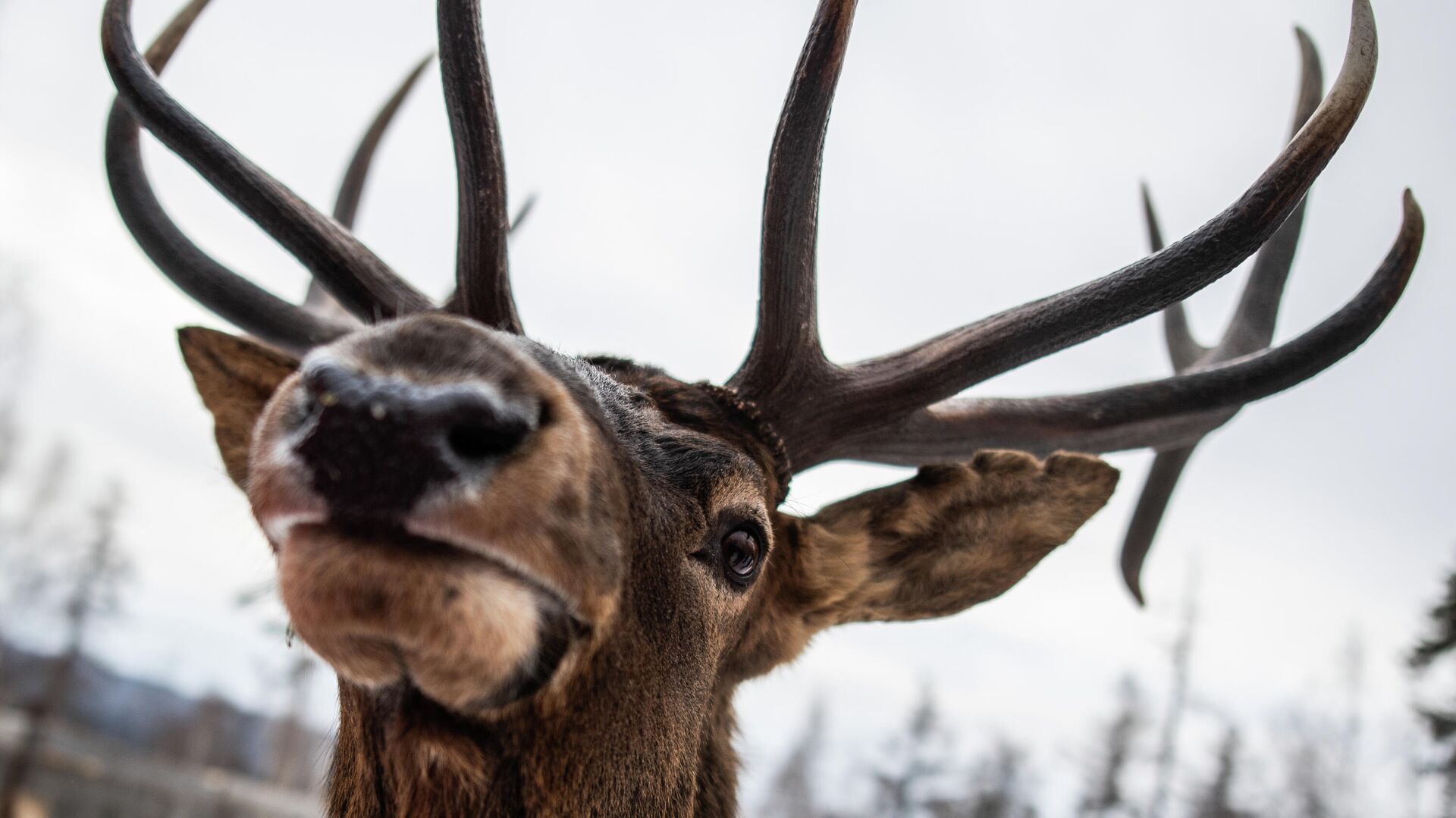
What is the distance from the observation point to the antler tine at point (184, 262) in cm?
402

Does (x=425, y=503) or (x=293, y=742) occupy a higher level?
(x=293, y=742)

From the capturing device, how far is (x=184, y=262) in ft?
13.2

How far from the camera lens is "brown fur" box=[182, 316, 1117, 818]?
159cm

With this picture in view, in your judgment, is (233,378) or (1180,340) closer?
(233,378)

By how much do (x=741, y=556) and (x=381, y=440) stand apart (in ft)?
4.54

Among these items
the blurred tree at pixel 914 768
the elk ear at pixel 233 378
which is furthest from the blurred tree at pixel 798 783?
the elk ear at pixel 233 378

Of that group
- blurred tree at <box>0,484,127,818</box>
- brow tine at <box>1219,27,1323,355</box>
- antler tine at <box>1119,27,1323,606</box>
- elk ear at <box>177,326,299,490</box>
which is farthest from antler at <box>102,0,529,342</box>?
blurred tree at <box>0,484,127,818</box>

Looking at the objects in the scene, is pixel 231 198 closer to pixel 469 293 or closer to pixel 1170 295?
pixel 469 293

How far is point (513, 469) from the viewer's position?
1608mm

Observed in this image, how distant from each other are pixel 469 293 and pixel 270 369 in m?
0.70

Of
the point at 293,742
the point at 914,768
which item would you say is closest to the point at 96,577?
the point at 293,742

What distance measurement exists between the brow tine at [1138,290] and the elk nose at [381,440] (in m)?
2.17

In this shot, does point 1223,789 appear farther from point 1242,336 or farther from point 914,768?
point 1242,336

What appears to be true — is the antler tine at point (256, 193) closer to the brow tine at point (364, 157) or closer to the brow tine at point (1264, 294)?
the brow tine at point (364, 157)
